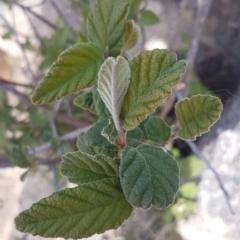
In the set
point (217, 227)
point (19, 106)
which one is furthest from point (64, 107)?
point (217, 227)

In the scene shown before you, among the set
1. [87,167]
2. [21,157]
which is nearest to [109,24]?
[87,167]

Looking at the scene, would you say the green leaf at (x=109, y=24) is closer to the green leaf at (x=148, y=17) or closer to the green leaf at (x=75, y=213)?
the green leaf at (x=75, y=213)

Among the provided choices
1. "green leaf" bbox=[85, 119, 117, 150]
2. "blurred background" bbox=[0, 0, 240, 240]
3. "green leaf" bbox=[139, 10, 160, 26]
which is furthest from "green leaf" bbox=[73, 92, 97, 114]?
"green leaf" bbox=[139, 10, 160, 26]

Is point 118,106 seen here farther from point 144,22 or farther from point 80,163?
point 144,22

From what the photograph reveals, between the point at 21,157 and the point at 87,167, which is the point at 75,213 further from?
the point at 21,157

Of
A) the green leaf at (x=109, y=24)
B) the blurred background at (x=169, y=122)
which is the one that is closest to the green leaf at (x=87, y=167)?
the green leaf at (x=109, y=24)

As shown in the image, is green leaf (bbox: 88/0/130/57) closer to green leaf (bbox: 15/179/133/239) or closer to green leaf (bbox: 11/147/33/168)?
green leaf (bbox: 15/179/133/239)
